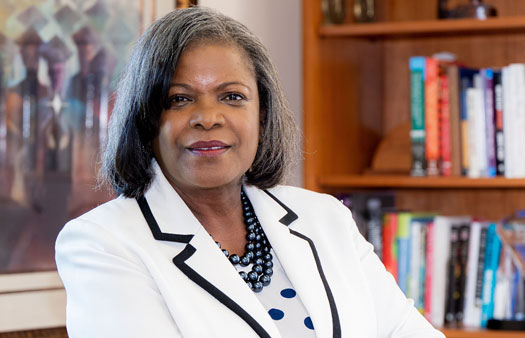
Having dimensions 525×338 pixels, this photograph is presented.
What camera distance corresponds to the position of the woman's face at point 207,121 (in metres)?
1.50

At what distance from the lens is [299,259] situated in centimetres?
160

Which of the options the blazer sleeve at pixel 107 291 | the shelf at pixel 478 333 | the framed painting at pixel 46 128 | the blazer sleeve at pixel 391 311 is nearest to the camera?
the blazer sleeve at pixel 107 291

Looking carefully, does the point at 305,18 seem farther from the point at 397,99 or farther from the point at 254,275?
the point at 254,275

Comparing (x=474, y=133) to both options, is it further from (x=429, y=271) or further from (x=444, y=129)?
(x=429, y=271)

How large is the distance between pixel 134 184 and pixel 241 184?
286 millimetres

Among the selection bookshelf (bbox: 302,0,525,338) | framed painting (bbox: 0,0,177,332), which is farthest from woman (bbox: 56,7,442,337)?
bookshelf (bbox: 302,0,525,338)

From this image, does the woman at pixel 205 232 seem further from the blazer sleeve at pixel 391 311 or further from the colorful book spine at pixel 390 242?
the colorful book spine at pixel 390 242

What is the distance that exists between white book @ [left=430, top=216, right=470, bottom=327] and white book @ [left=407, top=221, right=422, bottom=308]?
0.15 ft

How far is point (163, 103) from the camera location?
150 cm

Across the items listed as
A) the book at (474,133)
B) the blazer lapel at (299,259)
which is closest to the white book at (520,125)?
the book at (474,133)

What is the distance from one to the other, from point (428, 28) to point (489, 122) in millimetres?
339

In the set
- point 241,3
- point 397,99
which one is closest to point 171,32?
point 241,3

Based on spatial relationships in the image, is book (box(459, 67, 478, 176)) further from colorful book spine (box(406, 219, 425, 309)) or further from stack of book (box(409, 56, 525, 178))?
colorful book spine (box(406, 219, 425, 309))

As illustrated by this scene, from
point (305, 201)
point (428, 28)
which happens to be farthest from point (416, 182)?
point (305, 201)
